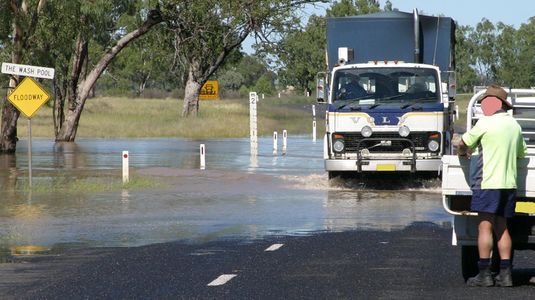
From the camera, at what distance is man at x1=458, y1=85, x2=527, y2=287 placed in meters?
10.5

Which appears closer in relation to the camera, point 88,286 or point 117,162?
point 88,286

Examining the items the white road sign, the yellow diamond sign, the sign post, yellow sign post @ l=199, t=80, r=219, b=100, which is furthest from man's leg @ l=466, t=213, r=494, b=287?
yellow sign post @ l=199, t=80, r=219, b=100

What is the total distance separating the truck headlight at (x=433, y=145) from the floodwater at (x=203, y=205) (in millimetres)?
852

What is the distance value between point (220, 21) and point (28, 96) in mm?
33398

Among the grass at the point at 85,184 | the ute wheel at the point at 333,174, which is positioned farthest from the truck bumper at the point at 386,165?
the grass at the point at 85,184

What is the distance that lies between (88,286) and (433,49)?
16.2 m

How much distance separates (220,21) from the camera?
58.7 meters

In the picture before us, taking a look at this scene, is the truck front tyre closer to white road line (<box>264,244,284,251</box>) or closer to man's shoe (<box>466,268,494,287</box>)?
white road line (<box>264,244,284,251</box>)

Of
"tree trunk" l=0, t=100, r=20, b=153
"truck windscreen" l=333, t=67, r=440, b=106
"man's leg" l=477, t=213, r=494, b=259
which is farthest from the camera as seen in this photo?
"tree trunk" l=0, t=100, r=20, b=153

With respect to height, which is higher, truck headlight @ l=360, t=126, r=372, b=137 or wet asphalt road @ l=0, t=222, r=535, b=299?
truck headlight @ l=360, t=126, r=372, b=137

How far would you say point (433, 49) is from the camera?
25984 millimetres

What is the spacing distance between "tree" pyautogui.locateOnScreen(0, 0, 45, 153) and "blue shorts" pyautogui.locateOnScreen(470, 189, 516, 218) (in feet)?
107

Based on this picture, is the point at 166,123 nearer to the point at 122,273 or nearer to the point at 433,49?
the point at 433,49

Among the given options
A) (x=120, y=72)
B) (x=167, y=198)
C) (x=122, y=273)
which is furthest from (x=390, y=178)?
(x=120, y=72)
